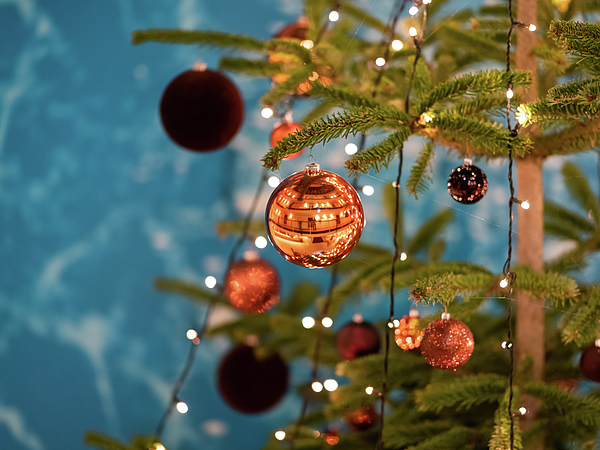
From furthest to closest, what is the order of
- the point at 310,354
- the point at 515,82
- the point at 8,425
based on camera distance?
the point at 8,425, the point at 310,354, the point at 515,82

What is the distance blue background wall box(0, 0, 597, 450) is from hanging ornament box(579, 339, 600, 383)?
1.05 meters

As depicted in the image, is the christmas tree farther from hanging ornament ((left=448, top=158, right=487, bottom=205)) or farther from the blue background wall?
the blue background wall

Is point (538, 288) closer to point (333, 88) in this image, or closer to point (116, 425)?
point (333, 88)

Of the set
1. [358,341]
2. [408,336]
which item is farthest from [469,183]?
[358,341]

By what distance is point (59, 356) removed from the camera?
1944 mm

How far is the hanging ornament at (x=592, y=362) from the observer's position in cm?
86

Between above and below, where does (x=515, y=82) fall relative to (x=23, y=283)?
below

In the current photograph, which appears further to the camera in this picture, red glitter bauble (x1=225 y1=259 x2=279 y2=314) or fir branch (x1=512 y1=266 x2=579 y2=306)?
red glitter bauble (x1=225 y1=259 x2=279 y2=314)

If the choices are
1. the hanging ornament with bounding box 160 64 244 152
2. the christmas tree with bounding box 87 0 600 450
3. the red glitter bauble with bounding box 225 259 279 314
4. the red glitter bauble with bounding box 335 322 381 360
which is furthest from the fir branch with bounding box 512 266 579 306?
the hanging ornament with bounding box 160 64 244 152

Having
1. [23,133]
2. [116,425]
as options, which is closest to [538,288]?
[116,425]

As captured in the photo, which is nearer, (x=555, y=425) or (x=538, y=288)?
(x=538, y=288)

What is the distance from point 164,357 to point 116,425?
0.31m

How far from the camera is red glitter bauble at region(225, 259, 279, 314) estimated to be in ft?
3.89

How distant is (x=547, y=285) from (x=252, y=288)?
0.63 m
